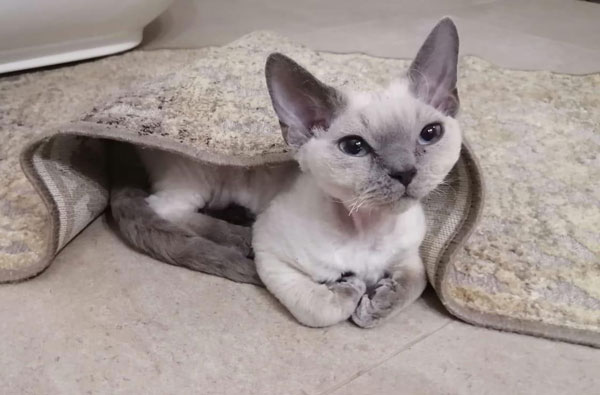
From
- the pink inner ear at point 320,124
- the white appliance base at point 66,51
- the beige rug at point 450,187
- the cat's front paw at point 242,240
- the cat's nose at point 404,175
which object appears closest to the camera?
the cat's nose at point 404,175

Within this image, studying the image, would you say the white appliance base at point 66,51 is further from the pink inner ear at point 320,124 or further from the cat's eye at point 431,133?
the cat's eye at point 431,133

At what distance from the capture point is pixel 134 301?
1224 mm

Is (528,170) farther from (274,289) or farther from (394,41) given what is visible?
(394,41)

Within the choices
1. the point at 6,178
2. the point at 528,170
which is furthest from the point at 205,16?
the point at 528,170

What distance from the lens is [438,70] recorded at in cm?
107

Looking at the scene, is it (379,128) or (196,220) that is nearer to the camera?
(379,128)

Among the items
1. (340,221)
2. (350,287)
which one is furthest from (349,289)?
(340,221)

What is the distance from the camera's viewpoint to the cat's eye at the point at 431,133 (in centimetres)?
101

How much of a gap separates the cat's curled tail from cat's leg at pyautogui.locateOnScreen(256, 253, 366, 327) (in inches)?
3.2

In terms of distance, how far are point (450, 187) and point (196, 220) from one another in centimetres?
56

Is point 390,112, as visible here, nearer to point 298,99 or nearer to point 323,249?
point 298,99

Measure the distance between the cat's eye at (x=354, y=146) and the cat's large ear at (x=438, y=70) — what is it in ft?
0.54

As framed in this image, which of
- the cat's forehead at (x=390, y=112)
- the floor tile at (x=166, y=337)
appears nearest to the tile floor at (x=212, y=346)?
the floor tile at (x=166, y=337)

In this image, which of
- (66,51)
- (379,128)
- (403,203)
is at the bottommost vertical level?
(66,51)
